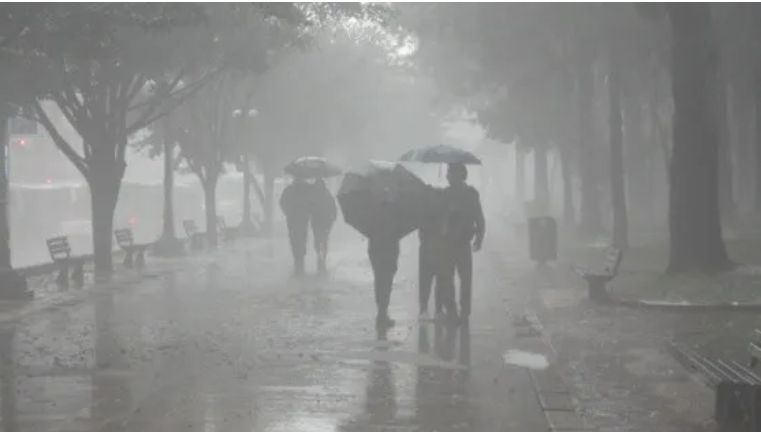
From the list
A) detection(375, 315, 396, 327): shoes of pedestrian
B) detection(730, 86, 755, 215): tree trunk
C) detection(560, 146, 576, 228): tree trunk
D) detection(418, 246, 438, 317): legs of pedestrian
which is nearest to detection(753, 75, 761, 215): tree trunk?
detection(730, 86, 755, 215): tree trunk

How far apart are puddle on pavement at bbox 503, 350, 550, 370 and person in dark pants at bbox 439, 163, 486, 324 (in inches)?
75.6

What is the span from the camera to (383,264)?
1397 cm

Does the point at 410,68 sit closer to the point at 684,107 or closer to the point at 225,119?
the point at 225,119

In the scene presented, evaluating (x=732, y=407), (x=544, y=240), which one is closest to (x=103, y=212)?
(x=544, y=240)

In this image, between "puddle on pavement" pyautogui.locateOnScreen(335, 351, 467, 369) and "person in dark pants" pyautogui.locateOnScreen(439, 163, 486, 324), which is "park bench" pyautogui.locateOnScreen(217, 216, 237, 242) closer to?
"person in dark pants" pyautogui.locateOnScreen(439, 163, 486, 324)

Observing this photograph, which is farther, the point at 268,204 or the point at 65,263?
the point at 268,204

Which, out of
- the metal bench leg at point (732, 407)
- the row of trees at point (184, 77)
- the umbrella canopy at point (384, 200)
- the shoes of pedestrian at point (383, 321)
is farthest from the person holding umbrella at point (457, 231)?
the metal bench leg at point (732, 407)

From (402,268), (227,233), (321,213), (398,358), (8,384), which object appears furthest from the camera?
(227,233)

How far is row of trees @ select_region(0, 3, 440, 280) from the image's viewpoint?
47.8 feet

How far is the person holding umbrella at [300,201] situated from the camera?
22625mm

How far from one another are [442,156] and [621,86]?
794 inches

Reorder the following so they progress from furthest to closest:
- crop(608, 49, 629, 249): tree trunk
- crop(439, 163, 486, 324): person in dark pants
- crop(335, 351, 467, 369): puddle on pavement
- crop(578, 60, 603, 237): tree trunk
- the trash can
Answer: crop(578, 60, 603, 237): tree trunk → crop(608, 49, 629, 249): tree trunk → the trash can → crop(439, 163, 486, 324): person in dark pants → crop(335, 351, 467, 369): puddle on pavement

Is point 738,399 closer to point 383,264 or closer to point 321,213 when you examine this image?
point 383,264

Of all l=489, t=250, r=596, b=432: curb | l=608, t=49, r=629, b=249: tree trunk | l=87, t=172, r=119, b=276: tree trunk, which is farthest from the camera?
l=608, t=49, r=629, b=249: tree trunk
